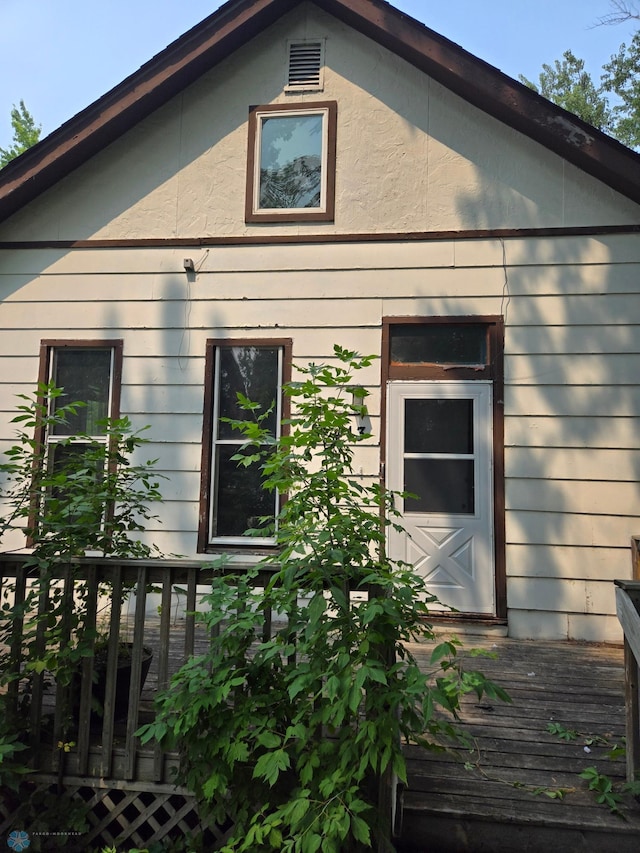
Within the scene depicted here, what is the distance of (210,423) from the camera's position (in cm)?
514

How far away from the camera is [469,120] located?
16.4 feet

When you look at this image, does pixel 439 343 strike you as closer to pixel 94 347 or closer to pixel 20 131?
pixel 94 347

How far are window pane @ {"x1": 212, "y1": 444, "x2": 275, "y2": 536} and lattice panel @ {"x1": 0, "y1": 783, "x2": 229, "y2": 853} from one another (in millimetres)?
2558

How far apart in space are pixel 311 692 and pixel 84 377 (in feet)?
13.8

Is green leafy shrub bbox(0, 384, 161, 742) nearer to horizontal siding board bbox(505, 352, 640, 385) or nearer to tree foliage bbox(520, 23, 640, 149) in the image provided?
horizontal siding board bbox(505, 352, 640, 385)

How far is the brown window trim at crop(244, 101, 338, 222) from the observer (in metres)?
5.15

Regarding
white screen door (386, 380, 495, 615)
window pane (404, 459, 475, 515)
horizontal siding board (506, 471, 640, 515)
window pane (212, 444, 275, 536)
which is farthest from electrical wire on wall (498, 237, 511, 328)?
window pane (212, 444, 275, 536)

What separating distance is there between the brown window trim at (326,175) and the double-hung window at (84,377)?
1814mm

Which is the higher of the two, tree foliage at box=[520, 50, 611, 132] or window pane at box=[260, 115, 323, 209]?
tree foliage at box=[520, 50, 611, 132]

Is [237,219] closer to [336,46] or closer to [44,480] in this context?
Answer: [336,46]

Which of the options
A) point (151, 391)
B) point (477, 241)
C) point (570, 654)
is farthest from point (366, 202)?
point (570, 654)

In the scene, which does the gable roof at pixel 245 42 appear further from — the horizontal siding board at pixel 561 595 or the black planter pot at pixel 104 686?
the black planter pot at pixel 104 686

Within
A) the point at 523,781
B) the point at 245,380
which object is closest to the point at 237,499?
the point at 245,380

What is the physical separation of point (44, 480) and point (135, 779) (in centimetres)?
140
